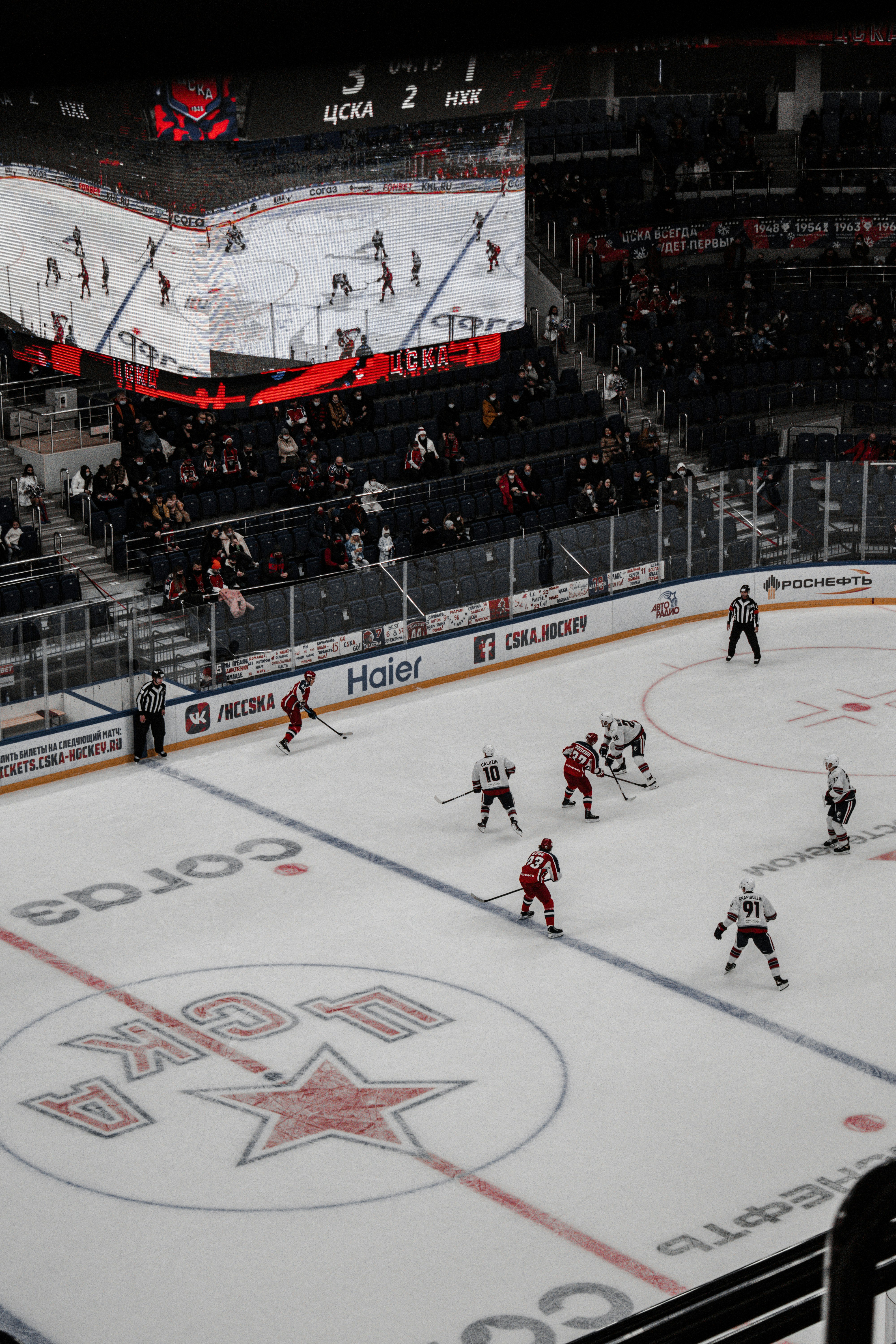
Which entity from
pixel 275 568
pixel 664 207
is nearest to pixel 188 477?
pixel 275 568

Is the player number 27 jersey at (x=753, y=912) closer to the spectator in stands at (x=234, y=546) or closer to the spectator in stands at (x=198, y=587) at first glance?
the spectator in stands at (x=198, y=587)

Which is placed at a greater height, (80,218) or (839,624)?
(80,218)

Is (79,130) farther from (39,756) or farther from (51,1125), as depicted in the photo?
(51,1125)

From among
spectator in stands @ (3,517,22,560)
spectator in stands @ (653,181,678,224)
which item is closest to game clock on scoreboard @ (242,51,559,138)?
spectator in stands @ (3,517,22,560)

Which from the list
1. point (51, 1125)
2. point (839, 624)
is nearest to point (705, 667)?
point (839, 624)

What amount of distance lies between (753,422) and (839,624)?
20.3ft

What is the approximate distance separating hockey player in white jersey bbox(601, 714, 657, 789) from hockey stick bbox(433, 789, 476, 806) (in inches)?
68.9

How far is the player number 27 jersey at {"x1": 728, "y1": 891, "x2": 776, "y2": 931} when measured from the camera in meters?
15.3

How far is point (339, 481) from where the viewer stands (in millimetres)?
27266

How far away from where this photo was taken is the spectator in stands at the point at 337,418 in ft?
94.5

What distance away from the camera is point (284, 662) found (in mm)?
23953

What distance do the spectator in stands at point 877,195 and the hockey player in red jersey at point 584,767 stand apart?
21848mm

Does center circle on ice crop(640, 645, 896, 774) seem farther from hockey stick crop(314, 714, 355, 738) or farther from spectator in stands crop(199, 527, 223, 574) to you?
spectator in stands crop(199, 527, 223, 574)

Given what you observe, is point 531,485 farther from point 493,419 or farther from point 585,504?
point 493,419
